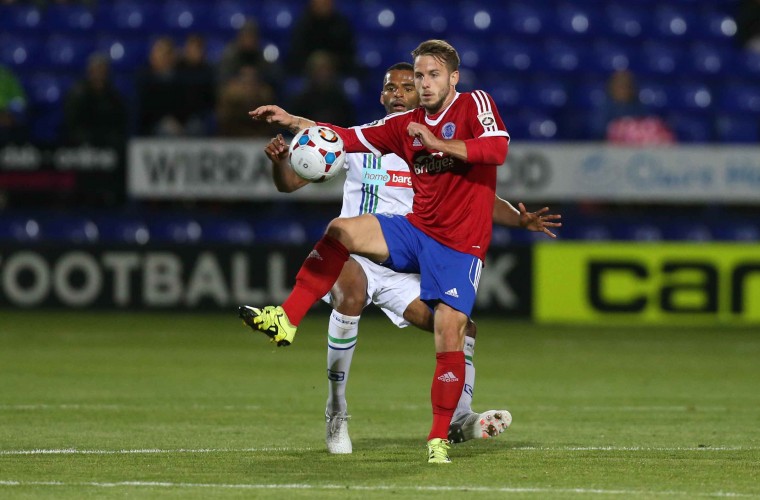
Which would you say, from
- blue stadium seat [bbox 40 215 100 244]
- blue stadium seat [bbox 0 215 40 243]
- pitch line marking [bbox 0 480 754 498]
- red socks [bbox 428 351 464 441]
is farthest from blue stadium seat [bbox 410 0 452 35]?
pitch line marking [bbox 0 480 754 498]

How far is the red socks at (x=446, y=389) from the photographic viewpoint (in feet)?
22.4

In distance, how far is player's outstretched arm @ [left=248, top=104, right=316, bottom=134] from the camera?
23.2ft

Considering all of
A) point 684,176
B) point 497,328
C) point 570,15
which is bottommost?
point 497,328

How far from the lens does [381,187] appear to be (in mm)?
8227

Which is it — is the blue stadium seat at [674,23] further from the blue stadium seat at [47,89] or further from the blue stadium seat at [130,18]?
the blue stadium seat at [47,89]

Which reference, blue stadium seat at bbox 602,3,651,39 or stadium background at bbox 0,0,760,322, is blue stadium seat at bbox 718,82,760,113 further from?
blue stadium seat at bbox 602,3,651,39

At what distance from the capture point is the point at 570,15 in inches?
737

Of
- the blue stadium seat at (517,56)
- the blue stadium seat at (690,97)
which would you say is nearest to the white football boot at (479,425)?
the blue stadium seat at (690,97)

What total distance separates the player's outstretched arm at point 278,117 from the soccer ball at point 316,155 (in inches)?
5.4

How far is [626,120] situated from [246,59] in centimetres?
424

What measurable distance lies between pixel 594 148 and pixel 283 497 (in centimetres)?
1053

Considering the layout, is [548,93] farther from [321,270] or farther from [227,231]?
[321,270]

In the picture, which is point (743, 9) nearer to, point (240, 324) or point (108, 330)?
point (240, 324)

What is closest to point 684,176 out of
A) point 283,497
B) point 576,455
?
point 576,455
